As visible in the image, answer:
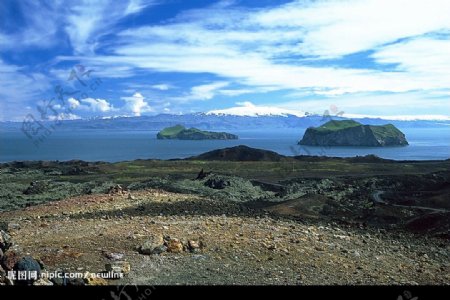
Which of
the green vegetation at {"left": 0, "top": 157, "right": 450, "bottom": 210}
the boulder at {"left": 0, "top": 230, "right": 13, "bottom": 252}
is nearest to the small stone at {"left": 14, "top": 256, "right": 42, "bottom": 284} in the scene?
the boulder at {"left": 0, "top": 230, "right": 13, "bottom": 252}

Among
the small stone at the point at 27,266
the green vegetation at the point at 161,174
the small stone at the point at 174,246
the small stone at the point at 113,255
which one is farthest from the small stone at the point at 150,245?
the green vegetation at the point at 161,174

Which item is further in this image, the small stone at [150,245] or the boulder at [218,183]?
the boulder at [218,183]

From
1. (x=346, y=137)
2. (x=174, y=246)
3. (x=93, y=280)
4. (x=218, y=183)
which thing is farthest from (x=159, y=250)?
(x=346, y=137)

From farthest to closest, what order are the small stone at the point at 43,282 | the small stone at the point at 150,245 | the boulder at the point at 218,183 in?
the boulder at the point at 218,183, the small stone at the point at 150,245, the small stone at the point at 43,282

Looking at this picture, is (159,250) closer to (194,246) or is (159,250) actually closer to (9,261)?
(194,246)

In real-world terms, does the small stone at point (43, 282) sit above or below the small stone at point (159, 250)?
above

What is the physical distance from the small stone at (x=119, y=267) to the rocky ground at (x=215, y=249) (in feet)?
0.15

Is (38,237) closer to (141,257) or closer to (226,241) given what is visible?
(141,257)

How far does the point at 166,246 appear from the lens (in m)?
11.9

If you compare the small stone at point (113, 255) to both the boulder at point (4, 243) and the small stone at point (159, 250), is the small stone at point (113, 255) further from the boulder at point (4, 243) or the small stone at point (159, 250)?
the boulder at point (4, 243)

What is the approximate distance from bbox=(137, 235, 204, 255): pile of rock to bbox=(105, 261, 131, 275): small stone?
4.05 ft

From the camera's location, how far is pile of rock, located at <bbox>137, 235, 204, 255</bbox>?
11.6 metres

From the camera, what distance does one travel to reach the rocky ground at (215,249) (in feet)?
34.1
